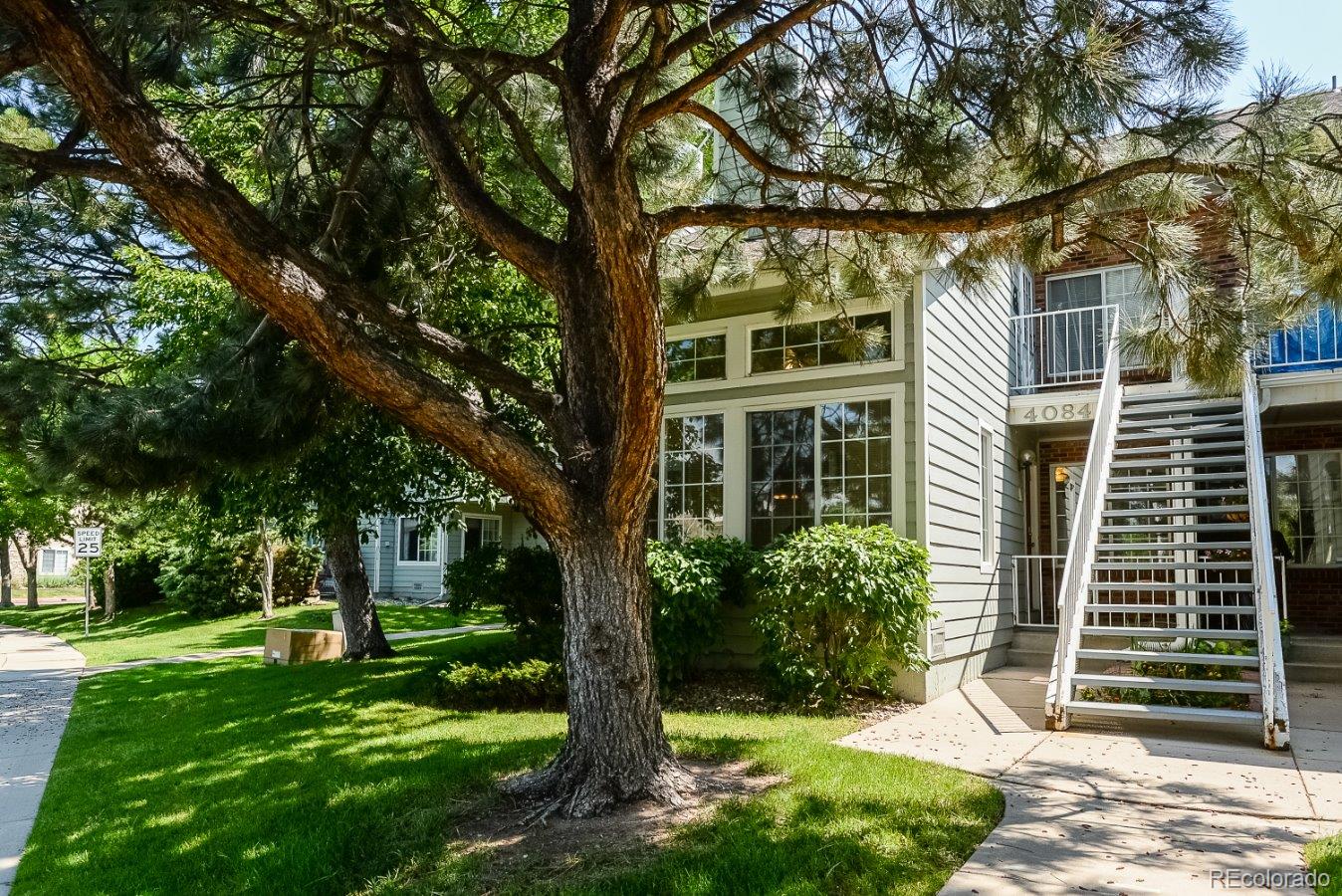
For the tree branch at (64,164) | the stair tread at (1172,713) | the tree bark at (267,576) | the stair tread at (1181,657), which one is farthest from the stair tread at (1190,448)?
the tree bark at (267,576)

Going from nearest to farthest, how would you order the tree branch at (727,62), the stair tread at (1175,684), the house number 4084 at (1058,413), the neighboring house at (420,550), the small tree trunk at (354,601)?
the tree branch at (727,62) < the stair tread at (1175,684) < the house number 4084 at (1058,413) < the small tree trunk at (354,601) < the neighboring house at (420,550)

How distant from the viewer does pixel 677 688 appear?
815 cm

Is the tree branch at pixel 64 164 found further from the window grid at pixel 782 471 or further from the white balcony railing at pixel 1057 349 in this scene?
the white balcony railing at pixel 1057 349

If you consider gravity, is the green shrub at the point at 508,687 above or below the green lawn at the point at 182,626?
above

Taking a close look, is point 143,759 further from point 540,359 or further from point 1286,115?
point 1286,115

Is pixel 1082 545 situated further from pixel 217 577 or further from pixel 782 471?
pixel 217 577

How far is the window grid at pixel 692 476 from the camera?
9.30m

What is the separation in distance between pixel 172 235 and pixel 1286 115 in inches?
437

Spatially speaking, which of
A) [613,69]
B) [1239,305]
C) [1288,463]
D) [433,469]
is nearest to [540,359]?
[433,469]

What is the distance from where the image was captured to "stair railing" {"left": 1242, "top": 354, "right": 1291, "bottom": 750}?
19.4ft

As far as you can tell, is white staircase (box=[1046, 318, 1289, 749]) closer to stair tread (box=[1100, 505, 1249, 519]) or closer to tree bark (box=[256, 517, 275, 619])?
stair tread (box=[1100, 505, 1249, 519])

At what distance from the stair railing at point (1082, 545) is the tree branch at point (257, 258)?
458 centimetres

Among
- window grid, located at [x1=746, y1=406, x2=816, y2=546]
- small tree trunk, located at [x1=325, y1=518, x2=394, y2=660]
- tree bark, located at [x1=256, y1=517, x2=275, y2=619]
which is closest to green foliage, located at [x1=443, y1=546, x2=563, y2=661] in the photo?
window grid, located at [x1=746, y1=406, x2=816, y2=546]

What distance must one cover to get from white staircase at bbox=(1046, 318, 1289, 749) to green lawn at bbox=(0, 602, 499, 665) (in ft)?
29.5
